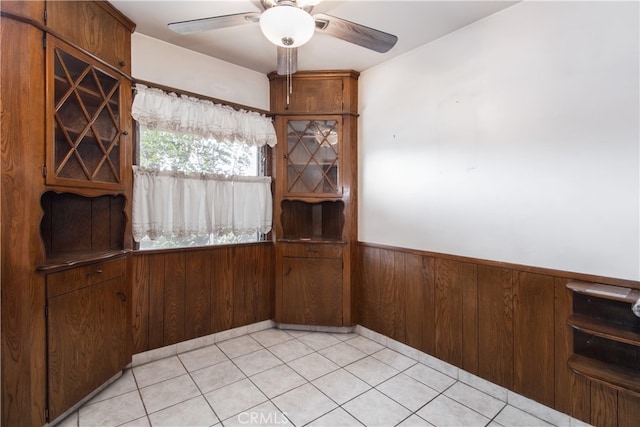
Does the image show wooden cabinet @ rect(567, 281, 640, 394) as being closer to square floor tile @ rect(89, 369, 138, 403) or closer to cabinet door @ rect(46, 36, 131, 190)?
square floor tile @ rect(89, 369, 138, 403)

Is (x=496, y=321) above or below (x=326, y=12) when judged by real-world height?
below

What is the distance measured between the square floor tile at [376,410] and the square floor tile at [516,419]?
55 centimetres

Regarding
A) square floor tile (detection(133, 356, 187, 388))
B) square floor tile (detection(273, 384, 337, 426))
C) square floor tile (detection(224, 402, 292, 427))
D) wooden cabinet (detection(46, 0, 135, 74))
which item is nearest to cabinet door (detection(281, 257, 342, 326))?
square floor tile (detection(273, 384, 337, 426))

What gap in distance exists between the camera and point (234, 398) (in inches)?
76.1

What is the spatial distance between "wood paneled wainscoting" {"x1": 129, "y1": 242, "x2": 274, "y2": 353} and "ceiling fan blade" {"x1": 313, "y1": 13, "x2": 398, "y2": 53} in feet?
6.57

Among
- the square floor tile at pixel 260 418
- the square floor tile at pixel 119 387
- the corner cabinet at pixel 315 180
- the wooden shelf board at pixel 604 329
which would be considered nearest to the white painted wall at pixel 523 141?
the wooden shelf board at pixel 604 329

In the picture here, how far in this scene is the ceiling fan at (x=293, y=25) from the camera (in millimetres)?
1425

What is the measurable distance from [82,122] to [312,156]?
1841 millimetres

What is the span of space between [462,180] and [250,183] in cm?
189

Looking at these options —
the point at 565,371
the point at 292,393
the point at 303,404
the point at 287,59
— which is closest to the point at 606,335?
the point at 565,371

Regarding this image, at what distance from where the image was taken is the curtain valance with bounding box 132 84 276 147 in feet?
7.47

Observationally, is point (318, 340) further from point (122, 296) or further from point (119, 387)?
point (122, 296)

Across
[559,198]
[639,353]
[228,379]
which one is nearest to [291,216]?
[228,379]

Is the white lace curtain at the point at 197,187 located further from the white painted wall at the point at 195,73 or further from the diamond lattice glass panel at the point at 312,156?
the diamond lattice glass panel at the point at 312,156
